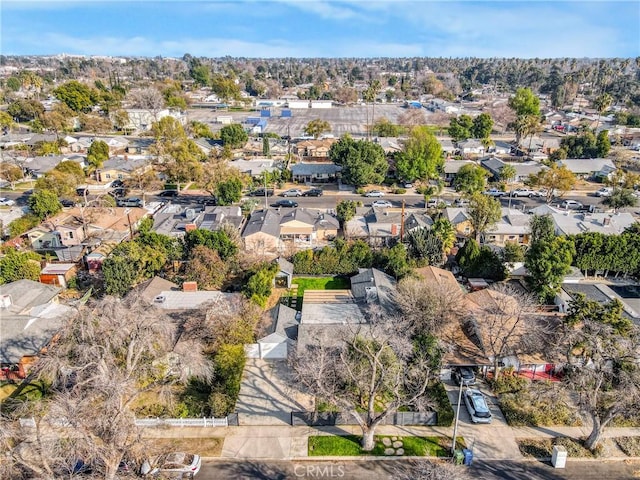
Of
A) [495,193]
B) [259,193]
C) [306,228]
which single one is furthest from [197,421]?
[495,193]

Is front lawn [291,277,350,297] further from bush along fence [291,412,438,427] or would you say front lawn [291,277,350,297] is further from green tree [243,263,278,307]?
bush along fence [291,412,438,427]

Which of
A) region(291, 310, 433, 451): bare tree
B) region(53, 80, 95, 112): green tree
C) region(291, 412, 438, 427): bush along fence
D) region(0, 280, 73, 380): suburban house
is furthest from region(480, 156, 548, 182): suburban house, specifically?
region(53, 80, 95, 112): green tree

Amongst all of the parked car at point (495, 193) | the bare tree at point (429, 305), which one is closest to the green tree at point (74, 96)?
the parked car at point (495, 193)

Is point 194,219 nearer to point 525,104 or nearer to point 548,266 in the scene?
point 548,266

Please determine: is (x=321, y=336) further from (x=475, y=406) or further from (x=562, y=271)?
(x=562, y=271)

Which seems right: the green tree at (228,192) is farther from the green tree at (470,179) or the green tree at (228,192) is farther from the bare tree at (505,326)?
Answer: the bare tree at (505,326)

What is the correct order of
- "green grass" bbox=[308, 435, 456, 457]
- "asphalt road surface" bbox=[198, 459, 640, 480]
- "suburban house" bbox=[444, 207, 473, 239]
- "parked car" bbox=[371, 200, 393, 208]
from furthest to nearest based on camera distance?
"parked car" bbox=[371, 200, 393, 208] < "suburban house" bbox=[444, 207, 473, 239] < "green grass" bbox=[308, 435, 456, 457] < "asphalt road surface" bbox=[198, 459, 640, 480]
